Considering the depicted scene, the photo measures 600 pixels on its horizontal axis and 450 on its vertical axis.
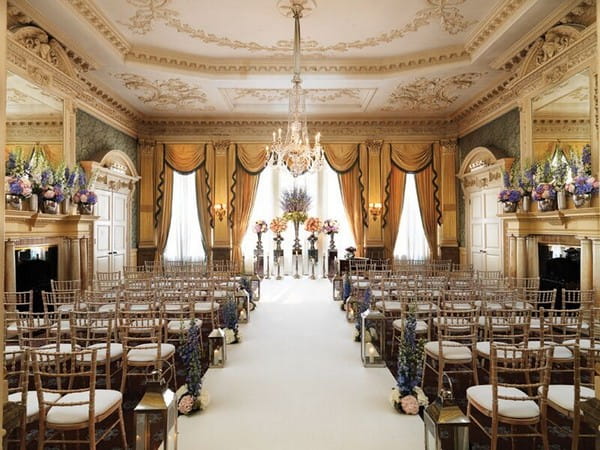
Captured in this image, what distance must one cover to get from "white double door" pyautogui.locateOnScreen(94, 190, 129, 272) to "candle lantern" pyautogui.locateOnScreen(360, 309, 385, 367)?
6.99 m

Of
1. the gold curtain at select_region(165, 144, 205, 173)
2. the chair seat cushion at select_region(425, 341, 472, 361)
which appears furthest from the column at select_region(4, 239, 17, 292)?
the gold curtain at select_region(165, 144, 205, 173)

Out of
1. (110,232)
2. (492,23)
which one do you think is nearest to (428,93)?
(492,23)

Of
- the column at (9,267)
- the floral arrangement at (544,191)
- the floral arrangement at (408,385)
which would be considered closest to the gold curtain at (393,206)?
the floral arrangement at (544,191)

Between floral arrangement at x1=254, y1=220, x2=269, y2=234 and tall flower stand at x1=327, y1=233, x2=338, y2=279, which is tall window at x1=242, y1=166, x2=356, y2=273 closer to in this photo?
floral arrangement at x1=254, y1=220, x2=269, y2=234

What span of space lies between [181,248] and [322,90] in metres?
6.42

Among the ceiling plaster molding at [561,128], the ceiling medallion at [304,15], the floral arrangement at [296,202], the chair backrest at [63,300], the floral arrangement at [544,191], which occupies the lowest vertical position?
the chair backrest at [63,300]

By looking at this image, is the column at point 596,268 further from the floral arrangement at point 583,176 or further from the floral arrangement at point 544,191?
the floral arrangement at point 544,191

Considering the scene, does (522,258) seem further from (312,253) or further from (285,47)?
(285,47)

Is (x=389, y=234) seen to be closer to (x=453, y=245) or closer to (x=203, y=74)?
(x=453, y=245)

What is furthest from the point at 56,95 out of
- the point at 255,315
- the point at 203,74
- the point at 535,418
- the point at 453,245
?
the point at 453,245

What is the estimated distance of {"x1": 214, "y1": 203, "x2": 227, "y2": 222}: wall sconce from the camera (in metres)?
12.4

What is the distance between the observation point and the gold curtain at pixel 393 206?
41.1 ft

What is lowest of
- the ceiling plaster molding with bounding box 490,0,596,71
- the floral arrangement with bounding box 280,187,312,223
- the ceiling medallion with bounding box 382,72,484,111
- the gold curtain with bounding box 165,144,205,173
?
the floral arrangement with bounding box 280,187,312,223

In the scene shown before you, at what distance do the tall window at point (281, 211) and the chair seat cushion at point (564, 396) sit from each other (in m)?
9.79
